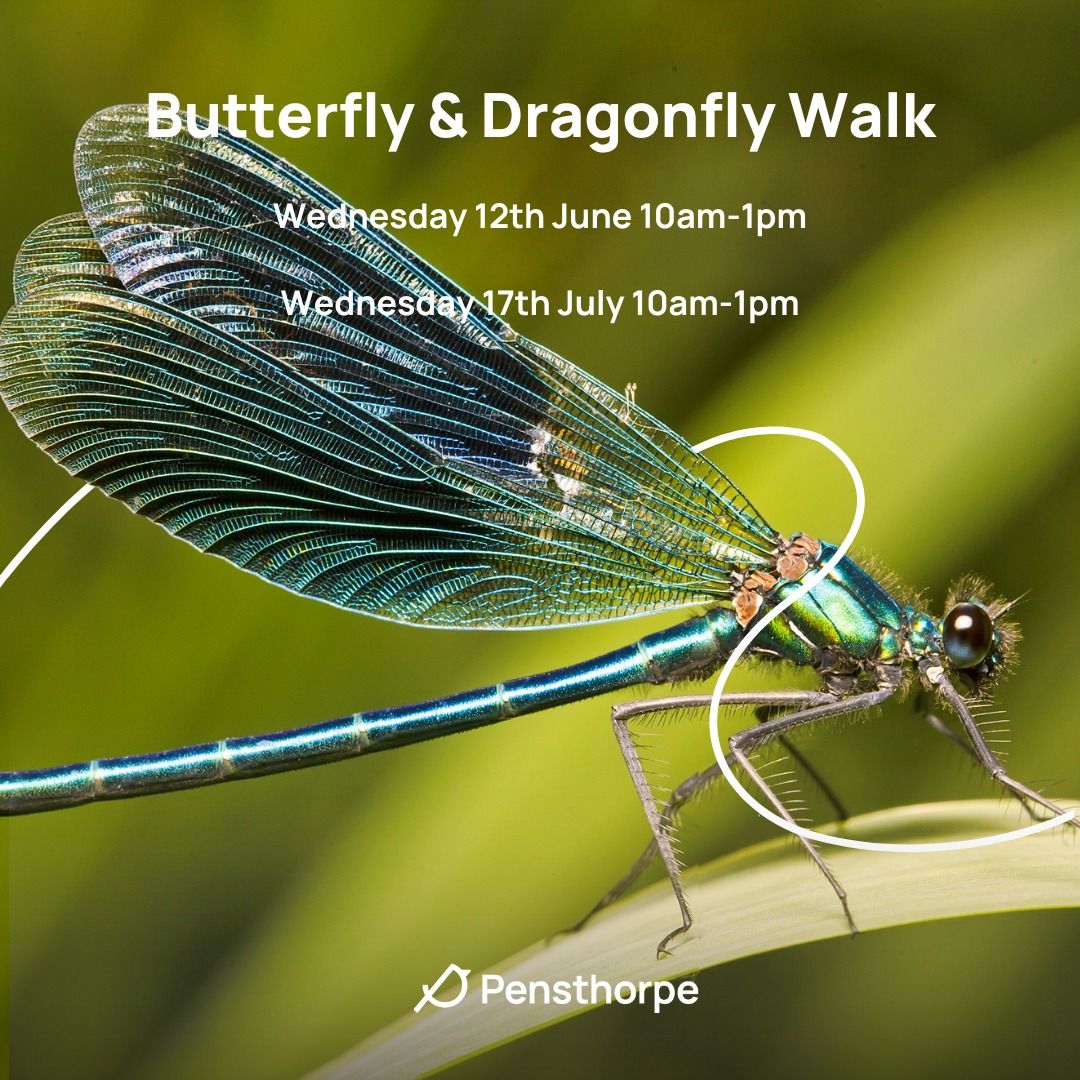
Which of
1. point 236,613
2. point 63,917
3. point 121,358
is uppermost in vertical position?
point 121,358

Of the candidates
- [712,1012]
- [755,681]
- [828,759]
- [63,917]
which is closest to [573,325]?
[755,681]

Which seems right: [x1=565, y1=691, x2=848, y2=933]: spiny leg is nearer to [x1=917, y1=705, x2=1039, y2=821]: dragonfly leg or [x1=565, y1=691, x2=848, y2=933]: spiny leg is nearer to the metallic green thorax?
the metallic green thorax

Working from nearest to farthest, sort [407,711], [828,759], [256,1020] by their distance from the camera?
[256,1020] < [407,711] < [828,759]

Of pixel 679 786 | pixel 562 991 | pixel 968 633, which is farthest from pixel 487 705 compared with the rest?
pixel 968 633

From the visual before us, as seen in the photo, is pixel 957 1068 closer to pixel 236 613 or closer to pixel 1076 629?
pixel 1076 629

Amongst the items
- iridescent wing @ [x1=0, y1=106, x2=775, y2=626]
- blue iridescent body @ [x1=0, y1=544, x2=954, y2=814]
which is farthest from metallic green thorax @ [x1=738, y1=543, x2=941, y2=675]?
iridescent wing @ [x1=0, y1=106, x2=775, y2=626]

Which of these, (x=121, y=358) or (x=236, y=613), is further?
(x=236, y=613)

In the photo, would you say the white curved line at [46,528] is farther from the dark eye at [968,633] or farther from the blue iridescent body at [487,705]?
the dark eye at [968,633]
